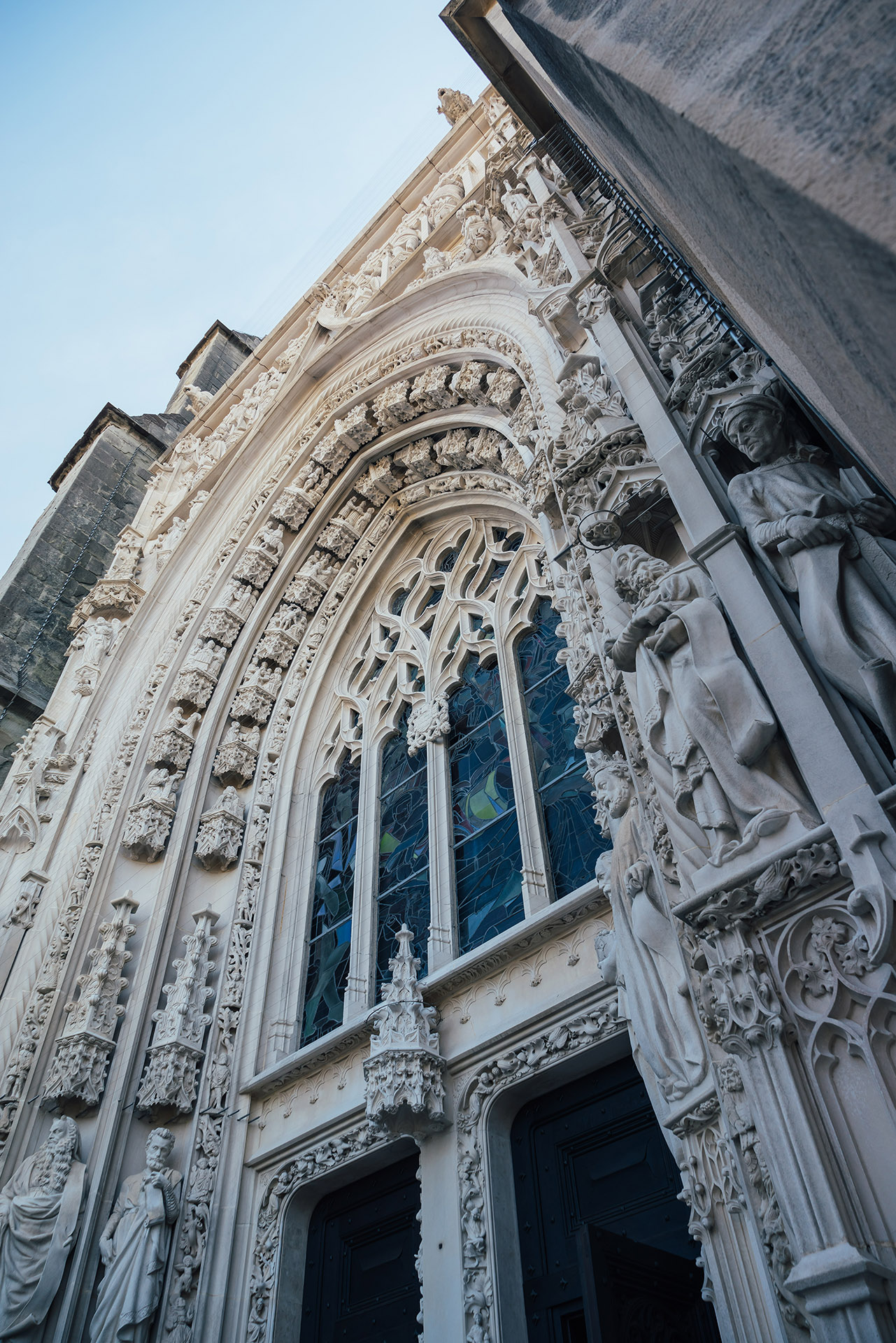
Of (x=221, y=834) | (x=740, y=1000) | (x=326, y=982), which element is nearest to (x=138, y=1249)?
(x=326, y=982)

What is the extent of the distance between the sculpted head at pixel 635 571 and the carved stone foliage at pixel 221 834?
583 cm

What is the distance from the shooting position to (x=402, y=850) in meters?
8.70

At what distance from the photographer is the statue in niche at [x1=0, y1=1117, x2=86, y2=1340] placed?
643cm

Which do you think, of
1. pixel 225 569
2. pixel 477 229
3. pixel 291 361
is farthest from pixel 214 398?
pixel 477 229

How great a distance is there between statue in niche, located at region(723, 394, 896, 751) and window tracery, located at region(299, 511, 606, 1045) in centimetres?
338

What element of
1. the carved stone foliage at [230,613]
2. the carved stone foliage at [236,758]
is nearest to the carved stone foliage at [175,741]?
the carved stone foliage at [236,758]

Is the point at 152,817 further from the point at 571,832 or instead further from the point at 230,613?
the point at 571,832

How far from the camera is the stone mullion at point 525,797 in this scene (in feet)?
22.2

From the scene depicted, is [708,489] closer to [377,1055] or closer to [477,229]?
[377,1055]

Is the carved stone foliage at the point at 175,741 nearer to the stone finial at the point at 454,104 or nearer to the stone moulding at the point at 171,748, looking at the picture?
the stone moulding at the point at 171,748

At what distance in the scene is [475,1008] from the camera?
6.43 metres

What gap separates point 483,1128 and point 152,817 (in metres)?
5.10

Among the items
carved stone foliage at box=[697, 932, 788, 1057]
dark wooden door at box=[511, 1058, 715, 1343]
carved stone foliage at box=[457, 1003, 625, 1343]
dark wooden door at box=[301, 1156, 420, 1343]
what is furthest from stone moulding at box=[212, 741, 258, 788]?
carved stone foliage at box=[697, 932, 788, 1057]

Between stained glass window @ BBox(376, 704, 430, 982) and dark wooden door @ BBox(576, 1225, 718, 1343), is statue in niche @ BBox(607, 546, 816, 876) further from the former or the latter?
stained glass window @ BBox(376, 704, 430, 982)
